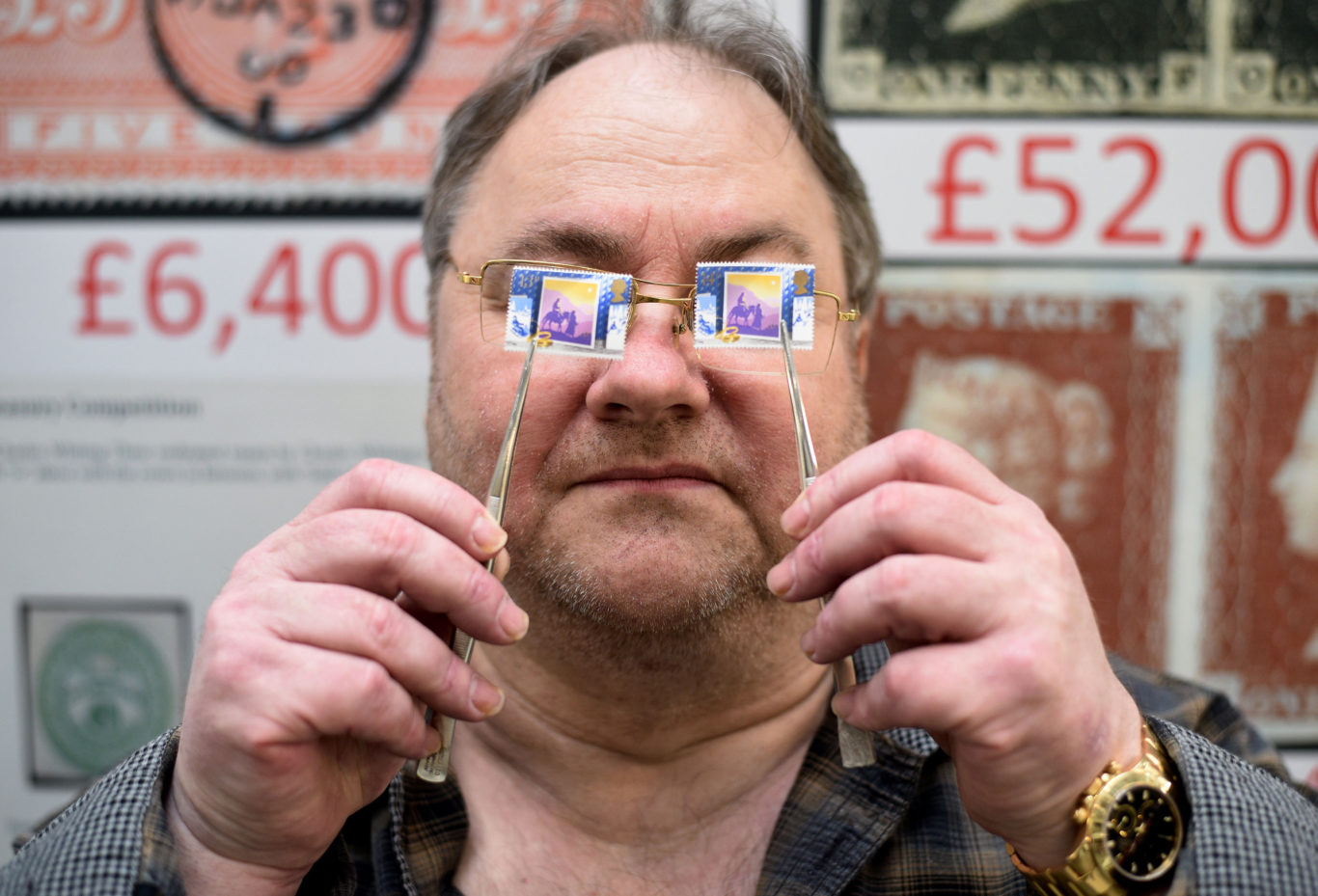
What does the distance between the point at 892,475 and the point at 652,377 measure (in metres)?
0.33

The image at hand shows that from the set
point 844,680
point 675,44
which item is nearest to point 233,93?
point 675,44

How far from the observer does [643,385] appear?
1156 millimetres

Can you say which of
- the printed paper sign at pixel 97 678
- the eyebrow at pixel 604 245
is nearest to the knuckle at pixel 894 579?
the eyebrow at pixel 604 245

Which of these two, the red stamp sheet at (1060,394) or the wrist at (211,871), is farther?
the red stamp sheet at (1060,394)

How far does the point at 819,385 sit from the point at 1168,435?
925mm

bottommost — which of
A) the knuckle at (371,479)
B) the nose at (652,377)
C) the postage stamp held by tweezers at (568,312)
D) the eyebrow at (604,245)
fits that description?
the knuckle at (371,479)

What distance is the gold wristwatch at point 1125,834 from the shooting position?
98 centimetres

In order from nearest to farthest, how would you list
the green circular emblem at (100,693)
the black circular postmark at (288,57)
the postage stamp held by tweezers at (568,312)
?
the postage stamp held by tweezers at (568,312) < the black circular postmark at (288,57) < the green circular emblem at (100,693)

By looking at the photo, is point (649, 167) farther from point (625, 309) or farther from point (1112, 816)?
point (1112, 816)

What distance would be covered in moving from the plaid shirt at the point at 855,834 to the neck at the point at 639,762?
0.19ft

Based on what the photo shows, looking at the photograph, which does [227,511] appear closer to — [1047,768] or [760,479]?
[760,479]

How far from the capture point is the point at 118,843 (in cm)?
103

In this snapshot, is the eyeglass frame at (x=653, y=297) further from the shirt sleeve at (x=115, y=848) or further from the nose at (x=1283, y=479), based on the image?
the nose at (x=1283, y=479)

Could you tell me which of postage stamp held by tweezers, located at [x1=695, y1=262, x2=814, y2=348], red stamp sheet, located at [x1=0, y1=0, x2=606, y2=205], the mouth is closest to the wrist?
the mouth
